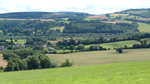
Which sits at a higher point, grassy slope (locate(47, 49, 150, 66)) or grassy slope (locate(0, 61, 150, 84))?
grassy slope (locate(0, 61, 150, 84))

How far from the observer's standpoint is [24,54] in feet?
281

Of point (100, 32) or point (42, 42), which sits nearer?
point (42, 42)

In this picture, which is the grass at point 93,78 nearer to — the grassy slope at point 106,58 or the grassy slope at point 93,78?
the grassy slope at point 93,78

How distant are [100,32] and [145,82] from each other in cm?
17738

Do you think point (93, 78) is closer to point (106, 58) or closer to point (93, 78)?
point (93, 78)

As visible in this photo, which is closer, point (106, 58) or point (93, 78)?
point (93, 78)

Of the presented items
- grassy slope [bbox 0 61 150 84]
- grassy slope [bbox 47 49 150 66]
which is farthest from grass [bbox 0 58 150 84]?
grassy slope [bbox 47 49 150 66]

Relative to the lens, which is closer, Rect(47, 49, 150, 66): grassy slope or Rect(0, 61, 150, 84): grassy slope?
Rect(0, 61, 150, 84): grassy slope

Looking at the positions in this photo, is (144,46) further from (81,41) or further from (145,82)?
(145,82)

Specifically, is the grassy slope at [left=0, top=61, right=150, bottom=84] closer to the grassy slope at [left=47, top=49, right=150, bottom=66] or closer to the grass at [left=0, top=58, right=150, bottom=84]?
the grass at [left=0, top=58, right=150, bottom=84]

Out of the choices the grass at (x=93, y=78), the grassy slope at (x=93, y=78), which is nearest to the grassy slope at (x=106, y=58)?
the grass at (x=93, y=78)

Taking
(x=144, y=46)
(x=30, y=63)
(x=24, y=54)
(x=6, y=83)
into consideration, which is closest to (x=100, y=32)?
(x=144, y=46)

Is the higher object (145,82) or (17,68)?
(145,82)


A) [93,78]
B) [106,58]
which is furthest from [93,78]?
[106,58]
